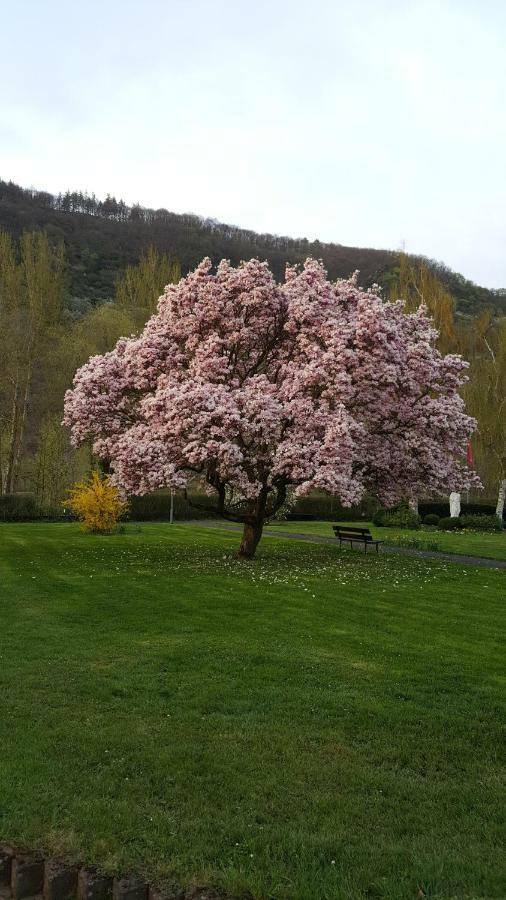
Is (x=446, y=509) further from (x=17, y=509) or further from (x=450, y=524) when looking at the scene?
(x=17, y=509)

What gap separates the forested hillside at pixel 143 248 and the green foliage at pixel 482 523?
5863 cm

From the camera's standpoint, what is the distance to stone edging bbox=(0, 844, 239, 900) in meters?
3.89

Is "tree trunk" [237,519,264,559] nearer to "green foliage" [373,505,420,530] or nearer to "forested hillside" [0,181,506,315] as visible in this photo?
"green foliage" [373,505,420,530]

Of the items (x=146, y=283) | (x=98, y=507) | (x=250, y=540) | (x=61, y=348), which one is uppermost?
(x=146, y=283)

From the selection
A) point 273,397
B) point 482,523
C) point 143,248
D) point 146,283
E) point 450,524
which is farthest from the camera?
point 143,248

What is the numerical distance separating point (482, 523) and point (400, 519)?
4.81m

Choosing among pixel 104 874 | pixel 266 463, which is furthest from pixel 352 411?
pixel 104 874

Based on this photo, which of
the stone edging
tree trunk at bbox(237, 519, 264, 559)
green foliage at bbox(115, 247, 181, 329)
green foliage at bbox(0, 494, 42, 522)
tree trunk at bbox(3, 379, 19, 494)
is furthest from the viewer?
green foliage at bbox(115, 247, 181, 329)

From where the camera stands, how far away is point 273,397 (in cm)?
1888

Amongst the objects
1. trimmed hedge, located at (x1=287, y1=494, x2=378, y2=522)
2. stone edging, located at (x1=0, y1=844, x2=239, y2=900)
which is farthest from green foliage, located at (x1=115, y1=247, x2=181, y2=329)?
stone edging, located at (x1=0, y1=844, x2=239, y2=900)

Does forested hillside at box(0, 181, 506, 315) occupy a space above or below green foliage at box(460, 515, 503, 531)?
above

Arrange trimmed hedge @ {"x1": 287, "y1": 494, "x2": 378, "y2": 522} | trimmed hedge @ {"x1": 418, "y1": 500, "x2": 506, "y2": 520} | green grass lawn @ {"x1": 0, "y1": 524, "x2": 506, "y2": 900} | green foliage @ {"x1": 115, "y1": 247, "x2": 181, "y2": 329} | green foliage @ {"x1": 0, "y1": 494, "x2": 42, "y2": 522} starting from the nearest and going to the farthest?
green grass lawn @ {"x1": 0, "y1": 524, "x2": 506, "y2": 900}, green foliage @ {"x1": 0, "y1": 494, "x2": 42, "y2": 522}, trimmed hedge @ {"x1": 418, "y1": 500, "x2": 506, "y2": 520}, trimmed hedge @ {"x1": 287, "y1": 494, "x2": 378, "y2": 522}, green foliage @ {"x1": 115, "y1": 247, "x2": 181, "y2": 329}

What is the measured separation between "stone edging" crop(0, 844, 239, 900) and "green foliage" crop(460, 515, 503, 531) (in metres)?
37.4

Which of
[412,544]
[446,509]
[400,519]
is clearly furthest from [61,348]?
[412,544]
